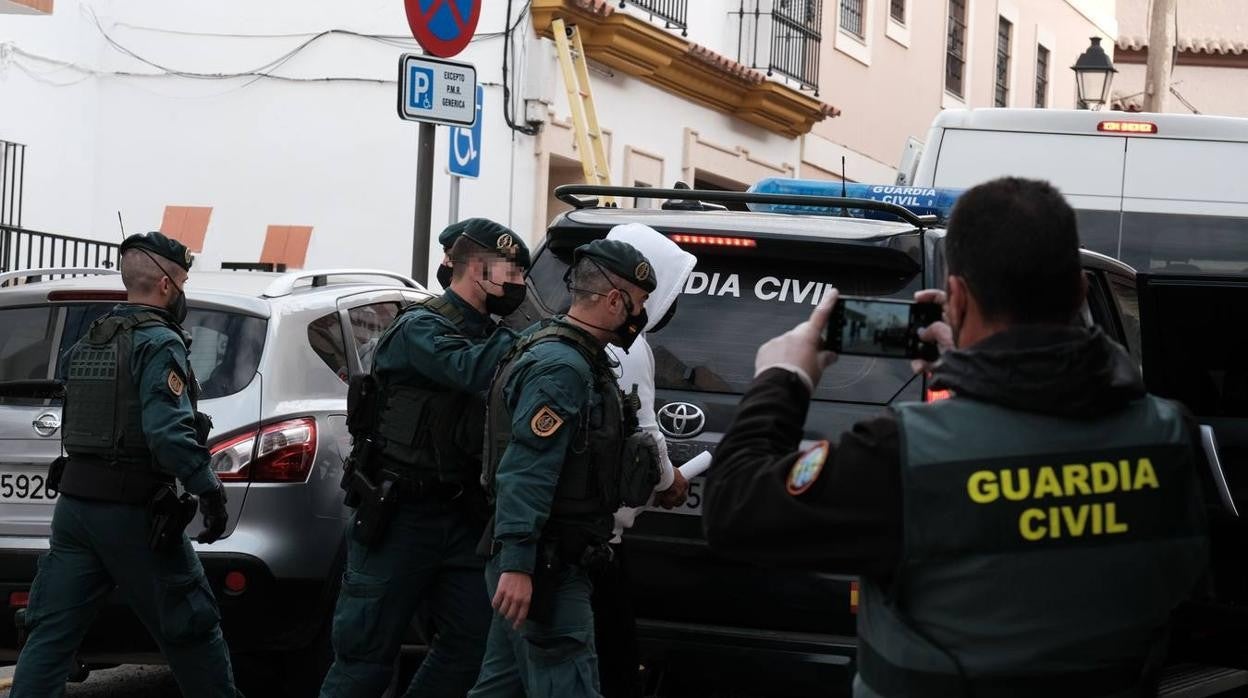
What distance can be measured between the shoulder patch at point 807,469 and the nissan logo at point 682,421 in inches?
101

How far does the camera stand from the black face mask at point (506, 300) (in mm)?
5395

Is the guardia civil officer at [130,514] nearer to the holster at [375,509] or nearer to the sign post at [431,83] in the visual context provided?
the holster at [375,509]

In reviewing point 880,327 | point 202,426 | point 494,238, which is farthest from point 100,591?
point 880,327

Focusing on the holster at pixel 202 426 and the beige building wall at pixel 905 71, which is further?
the beige building wall at pixel 905 71

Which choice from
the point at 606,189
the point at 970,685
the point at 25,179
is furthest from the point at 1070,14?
the point at 970,685

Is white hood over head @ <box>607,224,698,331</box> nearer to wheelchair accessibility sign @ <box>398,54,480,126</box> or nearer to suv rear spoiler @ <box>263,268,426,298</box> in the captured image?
suv rear spoiler @ <box>263,268,426,298</box>

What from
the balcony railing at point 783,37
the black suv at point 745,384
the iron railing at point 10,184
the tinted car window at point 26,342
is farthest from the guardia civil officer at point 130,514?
the balcony railing at point 783,37

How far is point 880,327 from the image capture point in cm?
290

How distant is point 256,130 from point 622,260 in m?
A: 12.6

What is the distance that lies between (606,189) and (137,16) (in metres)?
12.3

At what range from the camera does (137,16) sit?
17.0 meters

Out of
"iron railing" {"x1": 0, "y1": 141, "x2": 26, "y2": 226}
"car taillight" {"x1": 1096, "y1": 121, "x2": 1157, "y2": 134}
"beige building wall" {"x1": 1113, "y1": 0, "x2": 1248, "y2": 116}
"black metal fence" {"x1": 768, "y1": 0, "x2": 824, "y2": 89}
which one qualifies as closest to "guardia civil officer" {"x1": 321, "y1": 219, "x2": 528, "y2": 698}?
"car taillight" {"x1": 1096, "y1": 121, "x2": 1157, "y2": 134}

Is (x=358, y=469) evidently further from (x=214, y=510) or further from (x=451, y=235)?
(x=451, y=235)

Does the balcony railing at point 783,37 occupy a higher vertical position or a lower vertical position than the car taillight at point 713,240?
higher
